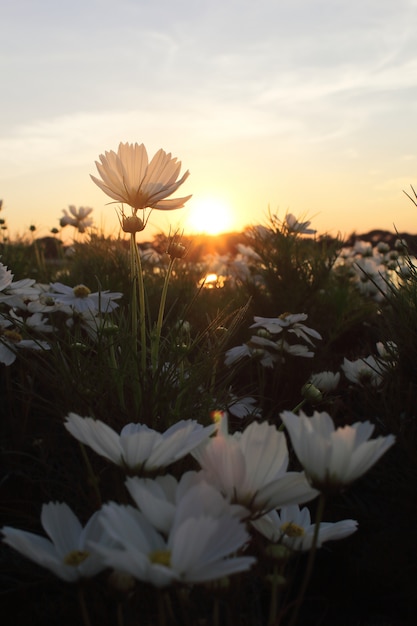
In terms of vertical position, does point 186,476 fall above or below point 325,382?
above

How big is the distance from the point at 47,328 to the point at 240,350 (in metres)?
0.63

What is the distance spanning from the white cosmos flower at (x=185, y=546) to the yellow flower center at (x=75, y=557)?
0.08 metres

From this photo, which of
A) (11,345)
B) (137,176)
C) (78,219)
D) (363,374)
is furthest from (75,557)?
(78,219)

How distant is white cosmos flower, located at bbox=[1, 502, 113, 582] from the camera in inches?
28.7

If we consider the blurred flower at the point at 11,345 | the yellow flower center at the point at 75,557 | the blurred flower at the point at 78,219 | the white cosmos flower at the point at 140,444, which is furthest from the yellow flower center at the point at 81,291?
the blurred flower at the point at 78,219

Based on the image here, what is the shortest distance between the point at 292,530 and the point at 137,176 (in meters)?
0.86

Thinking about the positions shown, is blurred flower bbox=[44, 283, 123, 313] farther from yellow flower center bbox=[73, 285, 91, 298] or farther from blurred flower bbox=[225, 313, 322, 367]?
blurred flower bbox=[225, 313, 322, 367]

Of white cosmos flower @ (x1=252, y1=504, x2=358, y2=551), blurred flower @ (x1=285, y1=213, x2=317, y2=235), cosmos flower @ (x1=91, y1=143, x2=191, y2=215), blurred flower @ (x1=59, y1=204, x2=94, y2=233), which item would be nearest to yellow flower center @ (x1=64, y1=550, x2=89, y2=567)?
white cosmos flower @ (x1=252, y1=504, x2=358, y2=551)

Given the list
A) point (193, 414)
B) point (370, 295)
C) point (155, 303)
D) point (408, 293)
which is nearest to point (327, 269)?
point (155, 303)

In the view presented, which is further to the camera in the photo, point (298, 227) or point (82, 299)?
point (298, 227)

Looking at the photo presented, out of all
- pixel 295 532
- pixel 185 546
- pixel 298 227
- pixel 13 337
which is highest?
pixel 298 227

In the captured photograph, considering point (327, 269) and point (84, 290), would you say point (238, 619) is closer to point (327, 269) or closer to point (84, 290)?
point (84, 290)

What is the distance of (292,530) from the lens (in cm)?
A: 91

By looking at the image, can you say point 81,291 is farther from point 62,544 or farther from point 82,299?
point 62,544
